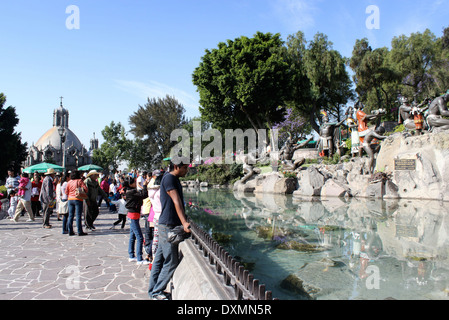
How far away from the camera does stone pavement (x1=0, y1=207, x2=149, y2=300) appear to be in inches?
170

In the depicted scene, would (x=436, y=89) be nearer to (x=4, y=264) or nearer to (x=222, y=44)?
(x=222, y=44)

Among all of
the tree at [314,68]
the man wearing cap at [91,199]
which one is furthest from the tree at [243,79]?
the man wearing cap at [91,199]

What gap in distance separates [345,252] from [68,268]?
5.31 metres

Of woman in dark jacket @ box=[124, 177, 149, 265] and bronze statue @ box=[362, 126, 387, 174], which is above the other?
bronze statue @ box=[362, 126, 387, 174]

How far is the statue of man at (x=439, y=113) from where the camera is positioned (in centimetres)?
1625

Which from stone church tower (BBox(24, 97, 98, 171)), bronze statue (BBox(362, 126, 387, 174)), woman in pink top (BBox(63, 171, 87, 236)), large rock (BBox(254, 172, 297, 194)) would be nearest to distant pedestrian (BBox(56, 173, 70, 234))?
woman in pink top (BBox(63, 171, 87, 236))

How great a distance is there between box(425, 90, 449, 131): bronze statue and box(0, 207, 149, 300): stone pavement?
55.4 ft

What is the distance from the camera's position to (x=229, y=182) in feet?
104

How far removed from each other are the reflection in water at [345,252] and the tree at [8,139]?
3419 cm

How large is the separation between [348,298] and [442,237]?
4.65 meters

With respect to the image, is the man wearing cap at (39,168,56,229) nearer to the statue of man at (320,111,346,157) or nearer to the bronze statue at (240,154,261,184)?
the bronze statue at (240,154,261,184)

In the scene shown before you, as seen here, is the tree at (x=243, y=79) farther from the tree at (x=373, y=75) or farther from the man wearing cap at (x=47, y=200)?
the man wearing cap at (x=47, y=200)

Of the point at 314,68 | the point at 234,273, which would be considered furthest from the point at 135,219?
the point at 314,68
